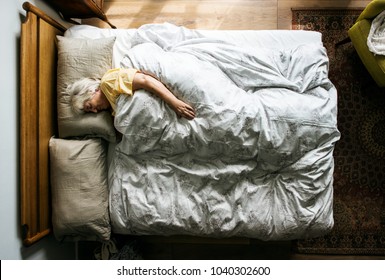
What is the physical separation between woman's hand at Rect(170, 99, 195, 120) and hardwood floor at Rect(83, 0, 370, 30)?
0.76 meters

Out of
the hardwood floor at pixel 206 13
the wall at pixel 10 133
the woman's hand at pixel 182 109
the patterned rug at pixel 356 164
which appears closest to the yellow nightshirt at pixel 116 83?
the woman's hand at pixel 182 109

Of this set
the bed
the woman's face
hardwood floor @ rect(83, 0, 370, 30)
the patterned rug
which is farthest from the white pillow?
the patterned rug

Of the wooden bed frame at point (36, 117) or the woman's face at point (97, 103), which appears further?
the woman's face at point (97, 103)

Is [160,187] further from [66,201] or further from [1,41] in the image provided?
[1,41]

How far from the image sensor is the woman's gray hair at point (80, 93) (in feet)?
4.55

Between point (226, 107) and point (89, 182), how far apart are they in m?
0.71

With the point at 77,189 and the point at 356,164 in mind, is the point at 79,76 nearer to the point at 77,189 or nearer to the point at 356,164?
the point at 77,189

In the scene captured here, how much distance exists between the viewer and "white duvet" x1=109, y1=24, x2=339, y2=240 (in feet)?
4.43

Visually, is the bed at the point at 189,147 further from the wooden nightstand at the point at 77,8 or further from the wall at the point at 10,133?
the wooden nightstand at the point at 77,8

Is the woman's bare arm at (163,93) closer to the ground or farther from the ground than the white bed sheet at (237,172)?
farther from the ground

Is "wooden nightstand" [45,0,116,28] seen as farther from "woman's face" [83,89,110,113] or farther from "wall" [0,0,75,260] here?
"woman's face" [83,89,110,113]

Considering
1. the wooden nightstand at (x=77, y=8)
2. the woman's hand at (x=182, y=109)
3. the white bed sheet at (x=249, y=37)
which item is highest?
the wooden nightstand at (x=77, y=8)

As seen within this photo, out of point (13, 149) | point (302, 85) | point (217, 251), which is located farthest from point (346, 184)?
point (13, 149)
